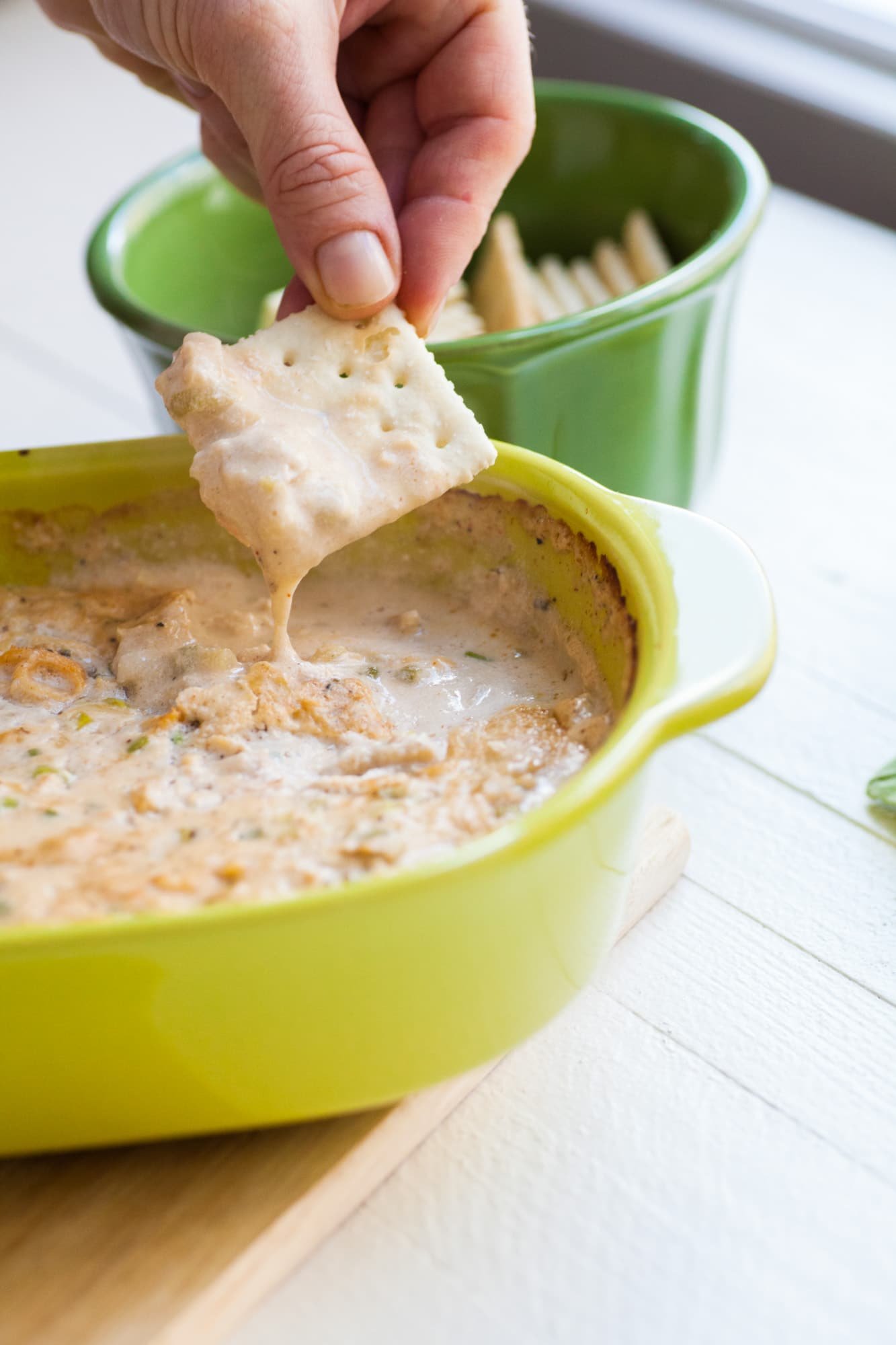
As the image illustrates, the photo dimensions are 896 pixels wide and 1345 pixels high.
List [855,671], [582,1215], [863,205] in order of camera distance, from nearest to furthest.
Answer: [582,1215] → [855,671] → [863,205]

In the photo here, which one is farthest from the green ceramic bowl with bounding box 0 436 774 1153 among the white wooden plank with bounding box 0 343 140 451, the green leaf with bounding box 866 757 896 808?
the white wooden plank with bounding box 0 343 140 451

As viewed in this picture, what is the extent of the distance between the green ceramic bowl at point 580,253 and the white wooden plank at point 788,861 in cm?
31

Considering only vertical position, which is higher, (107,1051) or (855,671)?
(107,1051)

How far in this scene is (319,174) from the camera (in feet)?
3.28

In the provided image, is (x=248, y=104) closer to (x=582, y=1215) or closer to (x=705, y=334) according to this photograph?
(x=705, y=334)

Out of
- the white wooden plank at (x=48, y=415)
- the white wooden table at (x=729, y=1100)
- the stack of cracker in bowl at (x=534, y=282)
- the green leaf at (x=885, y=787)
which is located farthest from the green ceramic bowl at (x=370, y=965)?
the white wooden plank at (x=48, y=415)

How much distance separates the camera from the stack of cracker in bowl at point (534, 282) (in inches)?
56.5

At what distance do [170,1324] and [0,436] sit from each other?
1.19 meters

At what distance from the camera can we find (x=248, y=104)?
1.02 metres

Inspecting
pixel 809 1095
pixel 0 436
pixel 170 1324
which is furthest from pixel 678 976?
pixel 0 436

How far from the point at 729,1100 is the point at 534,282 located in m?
0.94

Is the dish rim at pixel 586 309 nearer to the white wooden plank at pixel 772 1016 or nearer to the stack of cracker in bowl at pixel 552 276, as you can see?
the stack of cracker in bowl at pixel 552 276

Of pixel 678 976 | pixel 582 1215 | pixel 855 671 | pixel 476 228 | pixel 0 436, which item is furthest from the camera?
pixel 0 436

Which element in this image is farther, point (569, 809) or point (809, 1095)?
point (809, 1095)
